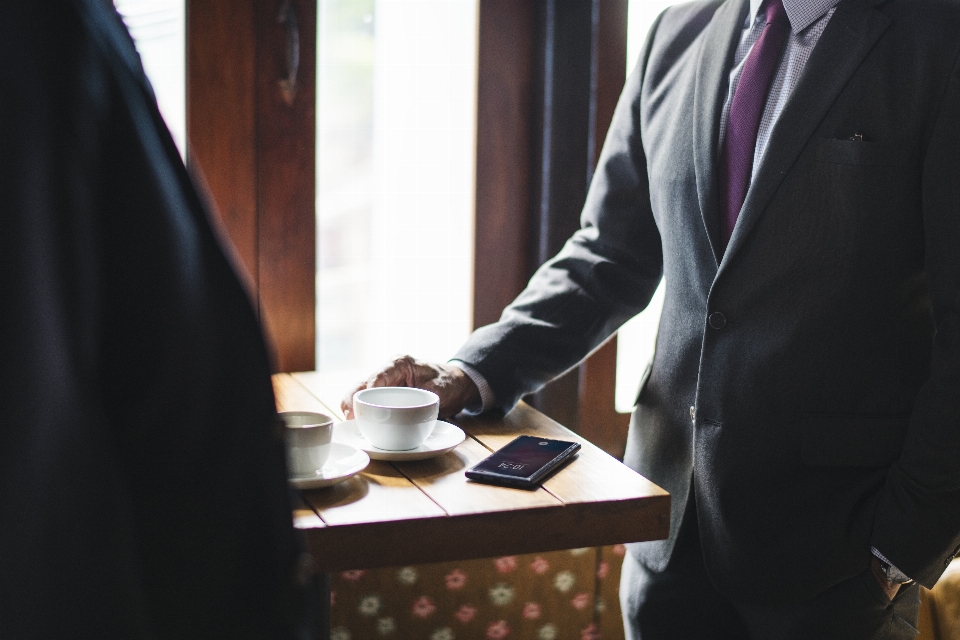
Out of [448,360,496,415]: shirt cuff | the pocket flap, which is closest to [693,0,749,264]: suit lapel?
the pocket flap

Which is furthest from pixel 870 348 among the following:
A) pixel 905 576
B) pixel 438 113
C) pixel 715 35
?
pixel 438 113

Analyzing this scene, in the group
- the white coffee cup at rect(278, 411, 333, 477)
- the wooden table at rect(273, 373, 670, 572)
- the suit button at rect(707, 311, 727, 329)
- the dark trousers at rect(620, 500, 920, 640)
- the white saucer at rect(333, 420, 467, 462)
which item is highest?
the suit button at rect(707, 311, 727, 329)

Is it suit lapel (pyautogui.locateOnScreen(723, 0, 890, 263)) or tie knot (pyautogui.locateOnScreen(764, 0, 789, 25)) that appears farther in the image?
tie knot (pyautogui.locateOnScreen(764, 0, 789, 25))

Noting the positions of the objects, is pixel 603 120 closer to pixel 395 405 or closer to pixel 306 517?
pixel 395 405

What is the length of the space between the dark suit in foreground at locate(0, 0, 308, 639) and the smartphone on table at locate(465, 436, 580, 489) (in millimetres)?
682

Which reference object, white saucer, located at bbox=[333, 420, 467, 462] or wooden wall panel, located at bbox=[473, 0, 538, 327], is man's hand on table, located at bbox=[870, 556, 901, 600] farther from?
wooden wall panel, located at bbox=[473, 0, 538, 327]

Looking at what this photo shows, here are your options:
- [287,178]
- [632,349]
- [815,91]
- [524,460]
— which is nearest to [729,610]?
[524,460]

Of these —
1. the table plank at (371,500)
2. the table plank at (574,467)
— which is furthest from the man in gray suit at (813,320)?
the table plank at (371,500)

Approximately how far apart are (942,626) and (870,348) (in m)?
0.89

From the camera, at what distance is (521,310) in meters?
1.44

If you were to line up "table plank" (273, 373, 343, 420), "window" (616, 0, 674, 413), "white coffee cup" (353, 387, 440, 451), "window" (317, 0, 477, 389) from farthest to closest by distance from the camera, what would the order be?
"window" (616, 0, 674, 413), "window" (317, 0, 477, 389), "table plank" (273, 373, 343, 420), "white coffee cup" (353, 387, 440, 451)

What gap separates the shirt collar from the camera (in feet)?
3.81

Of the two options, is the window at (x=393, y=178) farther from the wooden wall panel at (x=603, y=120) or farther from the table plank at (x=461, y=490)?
the table plank at (x=461, y=490)

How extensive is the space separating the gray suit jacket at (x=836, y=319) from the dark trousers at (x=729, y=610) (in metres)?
0.03
